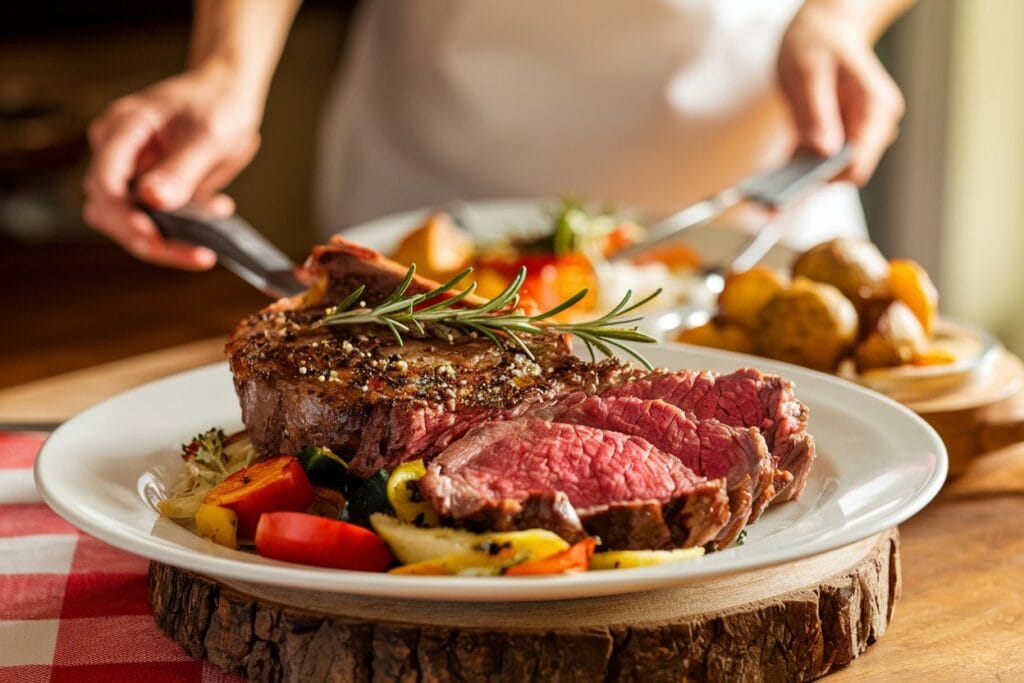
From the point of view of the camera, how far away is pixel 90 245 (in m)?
7.02

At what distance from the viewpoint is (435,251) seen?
3.34 m

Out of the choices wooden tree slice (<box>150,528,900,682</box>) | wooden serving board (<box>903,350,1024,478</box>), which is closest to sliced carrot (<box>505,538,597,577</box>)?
wooden tree slice (<box>150,528,900,682</box>)

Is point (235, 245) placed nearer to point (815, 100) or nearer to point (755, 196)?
point (755, 196)

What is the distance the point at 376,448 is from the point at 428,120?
2.53 m

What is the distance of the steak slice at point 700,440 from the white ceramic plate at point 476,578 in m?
0.05

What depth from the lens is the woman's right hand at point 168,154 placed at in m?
3.01

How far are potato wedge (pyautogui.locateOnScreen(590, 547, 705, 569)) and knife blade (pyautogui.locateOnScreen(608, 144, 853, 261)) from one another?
1679 mm

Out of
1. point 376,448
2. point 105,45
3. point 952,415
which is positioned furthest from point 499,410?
point 105,45

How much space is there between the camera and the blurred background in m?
5.27

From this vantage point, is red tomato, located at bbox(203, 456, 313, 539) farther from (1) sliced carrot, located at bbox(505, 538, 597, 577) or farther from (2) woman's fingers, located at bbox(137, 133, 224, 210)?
(2) woman's fingers, located at bbox(137, 133, 224, 210)

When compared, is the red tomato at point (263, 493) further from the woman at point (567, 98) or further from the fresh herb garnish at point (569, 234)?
the fresh herb garnish at point (569, 234)

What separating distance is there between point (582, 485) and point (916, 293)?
131 cm

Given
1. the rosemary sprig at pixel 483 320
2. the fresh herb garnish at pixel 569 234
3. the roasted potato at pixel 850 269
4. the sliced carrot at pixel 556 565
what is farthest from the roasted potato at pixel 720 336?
the sliced carrot at pixel 556 565

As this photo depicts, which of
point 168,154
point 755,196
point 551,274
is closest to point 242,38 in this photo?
point 168,154
